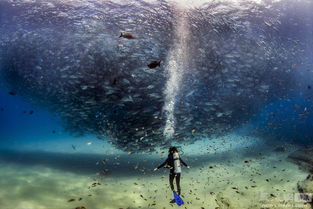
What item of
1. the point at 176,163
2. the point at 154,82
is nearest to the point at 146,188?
the point at 176,163

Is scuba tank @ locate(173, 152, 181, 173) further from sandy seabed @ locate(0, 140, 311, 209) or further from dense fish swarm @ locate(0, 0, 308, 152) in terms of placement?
dense fish swarm @ locate(0, 0, 308, 152)

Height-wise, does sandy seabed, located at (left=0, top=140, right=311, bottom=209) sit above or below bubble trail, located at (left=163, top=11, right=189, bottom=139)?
below

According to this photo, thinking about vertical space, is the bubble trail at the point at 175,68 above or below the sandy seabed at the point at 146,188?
above

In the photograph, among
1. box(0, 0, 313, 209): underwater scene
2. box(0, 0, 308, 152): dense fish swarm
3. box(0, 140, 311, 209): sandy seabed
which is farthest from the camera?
box(0, 0, 308, 152): dense fish swarm

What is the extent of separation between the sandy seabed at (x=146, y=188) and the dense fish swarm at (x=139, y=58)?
510 cm

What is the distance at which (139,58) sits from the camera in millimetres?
15883

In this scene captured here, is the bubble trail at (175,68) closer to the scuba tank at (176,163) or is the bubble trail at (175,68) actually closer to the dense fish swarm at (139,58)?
the dense fish swarm at (139,58)

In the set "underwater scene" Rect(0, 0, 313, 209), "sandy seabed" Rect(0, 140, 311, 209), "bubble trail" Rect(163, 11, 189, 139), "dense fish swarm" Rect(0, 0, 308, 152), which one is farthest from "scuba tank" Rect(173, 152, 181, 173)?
"bubble trail" Rect(163, 11, 189, 139)

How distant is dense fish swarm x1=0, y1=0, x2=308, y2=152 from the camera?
13.0 meters

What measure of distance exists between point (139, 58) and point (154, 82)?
96.4 inches

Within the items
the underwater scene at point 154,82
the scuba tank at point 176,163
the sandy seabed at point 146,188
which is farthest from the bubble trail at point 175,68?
the scuba tank at point 176,163

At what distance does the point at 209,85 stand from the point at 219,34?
5818 mm

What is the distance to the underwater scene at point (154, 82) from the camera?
10.2 m

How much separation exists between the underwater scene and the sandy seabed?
0.21 feet
